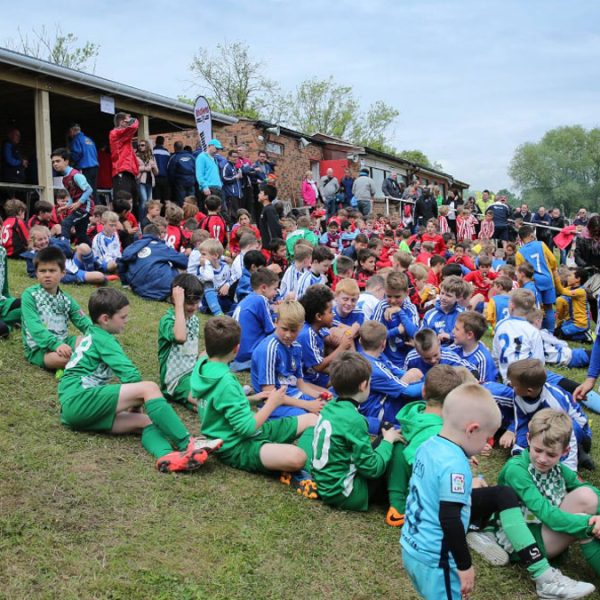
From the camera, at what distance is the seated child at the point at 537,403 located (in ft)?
15.0

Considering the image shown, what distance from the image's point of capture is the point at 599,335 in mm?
4871

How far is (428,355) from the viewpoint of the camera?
551cm

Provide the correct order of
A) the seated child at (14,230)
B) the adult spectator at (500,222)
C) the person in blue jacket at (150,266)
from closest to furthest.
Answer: the person in blue jacket at (150,266)
the seated child at (14,230)
the adult spectator at (500,222)

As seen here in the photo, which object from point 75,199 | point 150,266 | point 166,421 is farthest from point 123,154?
point 166,421

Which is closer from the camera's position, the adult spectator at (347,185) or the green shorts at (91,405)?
the green shorts at (91,405)

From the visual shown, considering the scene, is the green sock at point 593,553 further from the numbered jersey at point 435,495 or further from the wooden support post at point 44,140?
the wooden support post at point 44,140

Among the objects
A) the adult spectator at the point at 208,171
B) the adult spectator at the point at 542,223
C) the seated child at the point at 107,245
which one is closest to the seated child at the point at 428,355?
the seated child at the point at 107,245

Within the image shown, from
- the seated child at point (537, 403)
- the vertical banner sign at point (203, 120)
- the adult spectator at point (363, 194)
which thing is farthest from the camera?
the adult spectator at point (363, 194)

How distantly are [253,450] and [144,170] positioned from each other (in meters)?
9.61

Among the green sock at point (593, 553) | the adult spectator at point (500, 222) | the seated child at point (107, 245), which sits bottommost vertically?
the green sock at point (593, 553)

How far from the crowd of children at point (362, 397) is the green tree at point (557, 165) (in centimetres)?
7029

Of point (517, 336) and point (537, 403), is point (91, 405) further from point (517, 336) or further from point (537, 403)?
point (517, 336)

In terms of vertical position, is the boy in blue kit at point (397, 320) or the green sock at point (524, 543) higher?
the boy in blue kit at point (397, 320)

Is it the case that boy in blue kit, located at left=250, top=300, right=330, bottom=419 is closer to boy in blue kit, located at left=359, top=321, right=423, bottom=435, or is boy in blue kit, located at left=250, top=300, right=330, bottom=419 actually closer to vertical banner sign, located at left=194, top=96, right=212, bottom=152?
boy in blue kit, located at left=359, top=321, right=423, bottom=435
